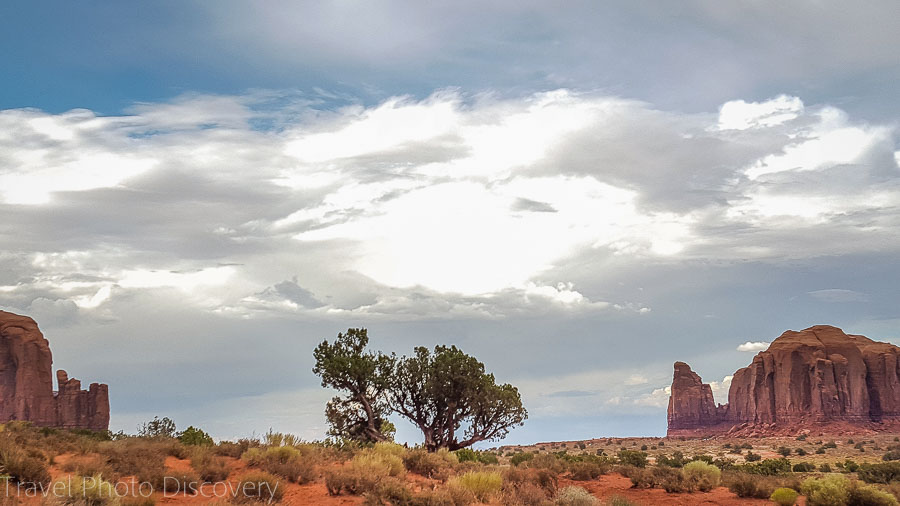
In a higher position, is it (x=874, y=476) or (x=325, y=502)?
(x=325, y=502)

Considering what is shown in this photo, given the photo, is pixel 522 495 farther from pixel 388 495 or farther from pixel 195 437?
pixel 195 437

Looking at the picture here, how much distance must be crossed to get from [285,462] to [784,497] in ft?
55.9

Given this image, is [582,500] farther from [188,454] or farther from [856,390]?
[856,390]

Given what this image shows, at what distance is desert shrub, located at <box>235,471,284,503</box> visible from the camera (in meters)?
16.6

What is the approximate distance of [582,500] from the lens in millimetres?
20297

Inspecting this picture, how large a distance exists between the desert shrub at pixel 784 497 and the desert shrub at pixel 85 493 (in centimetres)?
2062

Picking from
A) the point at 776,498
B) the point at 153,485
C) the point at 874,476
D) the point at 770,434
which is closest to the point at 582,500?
the point at 776,498

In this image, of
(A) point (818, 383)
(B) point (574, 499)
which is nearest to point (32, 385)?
(B) point (574, 499)

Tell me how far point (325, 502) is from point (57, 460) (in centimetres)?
894

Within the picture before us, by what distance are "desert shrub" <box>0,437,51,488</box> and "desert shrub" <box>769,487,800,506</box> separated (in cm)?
2240

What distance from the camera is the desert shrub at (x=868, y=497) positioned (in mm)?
21734

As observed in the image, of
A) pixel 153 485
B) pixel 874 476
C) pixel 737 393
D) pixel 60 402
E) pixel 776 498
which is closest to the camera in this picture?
pixel 153 485

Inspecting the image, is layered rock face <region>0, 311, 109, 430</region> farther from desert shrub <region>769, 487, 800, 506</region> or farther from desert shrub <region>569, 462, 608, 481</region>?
desert shrub <region>769, 487, 800, 506</region>

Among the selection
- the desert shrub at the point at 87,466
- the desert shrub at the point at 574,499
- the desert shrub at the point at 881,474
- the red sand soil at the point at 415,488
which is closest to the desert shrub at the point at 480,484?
the red sand soil at the point at 415,488
